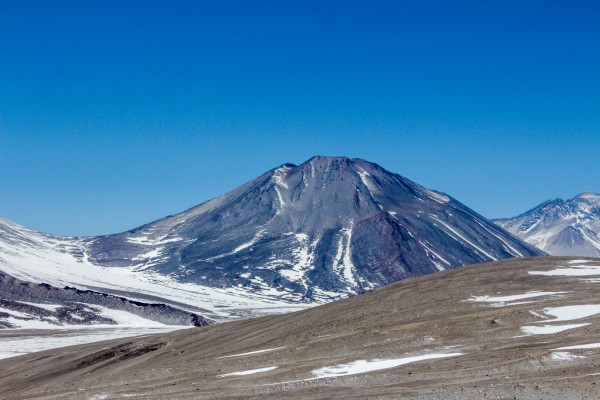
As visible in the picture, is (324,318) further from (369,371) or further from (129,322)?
(129,322)

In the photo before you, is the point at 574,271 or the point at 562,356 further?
the point at 574,271

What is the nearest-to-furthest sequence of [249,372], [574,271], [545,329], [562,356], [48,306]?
[562,356], [249,372], [545,329], [574,271], [48,306]

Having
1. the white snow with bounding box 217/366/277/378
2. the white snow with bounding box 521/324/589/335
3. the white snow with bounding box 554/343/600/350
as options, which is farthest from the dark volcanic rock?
the white snow with bounding box 554/343/600/350

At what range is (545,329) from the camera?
61188mm

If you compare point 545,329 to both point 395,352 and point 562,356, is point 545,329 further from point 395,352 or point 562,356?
→ point 395,352

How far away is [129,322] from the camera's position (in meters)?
180

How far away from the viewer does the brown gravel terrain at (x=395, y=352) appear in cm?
4719

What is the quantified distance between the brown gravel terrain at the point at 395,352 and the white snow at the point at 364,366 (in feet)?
0.41

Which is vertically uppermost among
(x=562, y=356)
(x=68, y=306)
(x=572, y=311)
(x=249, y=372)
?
(x=572, y=311)

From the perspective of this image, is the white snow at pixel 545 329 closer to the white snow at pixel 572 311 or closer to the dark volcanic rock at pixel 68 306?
the white snow at pixel 572 311

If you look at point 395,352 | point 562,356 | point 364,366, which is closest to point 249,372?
point 364,366

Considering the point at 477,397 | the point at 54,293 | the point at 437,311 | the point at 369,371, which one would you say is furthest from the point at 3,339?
the point at 477,397

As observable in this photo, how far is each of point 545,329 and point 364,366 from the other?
50.3 feet

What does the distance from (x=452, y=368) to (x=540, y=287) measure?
36.1 metres
